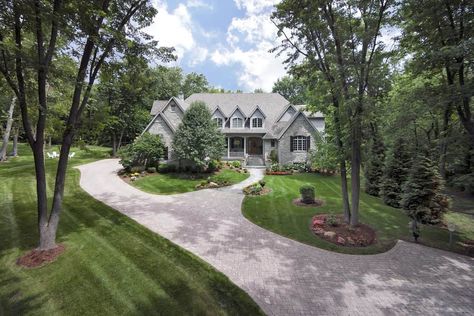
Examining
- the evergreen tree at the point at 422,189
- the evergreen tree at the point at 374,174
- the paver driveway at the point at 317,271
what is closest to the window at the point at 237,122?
the evergreen tree at the point at 374,174

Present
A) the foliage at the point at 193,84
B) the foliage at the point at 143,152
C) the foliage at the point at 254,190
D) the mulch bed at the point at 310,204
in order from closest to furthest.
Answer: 1. the mulch bed at the point at 310,204
2. the foliage at the point at 254,190
3. the foliage at the point at 143,152
4. the foliage at the point at 193,84

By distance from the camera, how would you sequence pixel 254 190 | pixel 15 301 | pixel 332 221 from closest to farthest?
1. pixel 15 301
2. pixel 332 221
3. pixel 254 190

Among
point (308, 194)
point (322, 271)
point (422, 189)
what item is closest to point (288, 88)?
point (308, 194)

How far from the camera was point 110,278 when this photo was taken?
23.5 ft

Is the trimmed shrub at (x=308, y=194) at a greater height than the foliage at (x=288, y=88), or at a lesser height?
lesser

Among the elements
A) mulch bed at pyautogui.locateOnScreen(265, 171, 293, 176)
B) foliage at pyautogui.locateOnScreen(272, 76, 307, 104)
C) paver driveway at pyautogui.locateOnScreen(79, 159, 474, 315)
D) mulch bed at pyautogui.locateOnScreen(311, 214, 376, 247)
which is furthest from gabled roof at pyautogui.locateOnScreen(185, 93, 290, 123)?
foliage at pyautogui.locateOnScreen(272, 76, 307, 104)

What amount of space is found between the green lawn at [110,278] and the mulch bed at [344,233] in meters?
→ 5.59

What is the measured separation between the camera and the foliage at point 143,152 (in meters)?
22.4

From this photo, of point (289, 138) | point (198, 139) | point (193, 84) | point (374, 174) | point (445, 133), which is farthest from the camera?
point (193, 84)

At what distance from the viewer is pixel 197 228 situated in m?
11.2

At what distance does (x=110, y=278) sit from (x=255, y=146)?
2738cm

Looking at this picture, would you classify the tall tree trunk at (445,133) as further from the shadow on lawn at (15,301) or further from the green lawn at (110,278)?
the shadow on lawn at (15,301)

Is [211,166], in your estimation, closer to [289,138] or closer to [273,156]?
[273,156]

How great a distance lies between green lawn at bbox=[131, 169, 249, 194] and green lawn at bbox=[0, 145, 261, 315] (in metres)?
7.30
